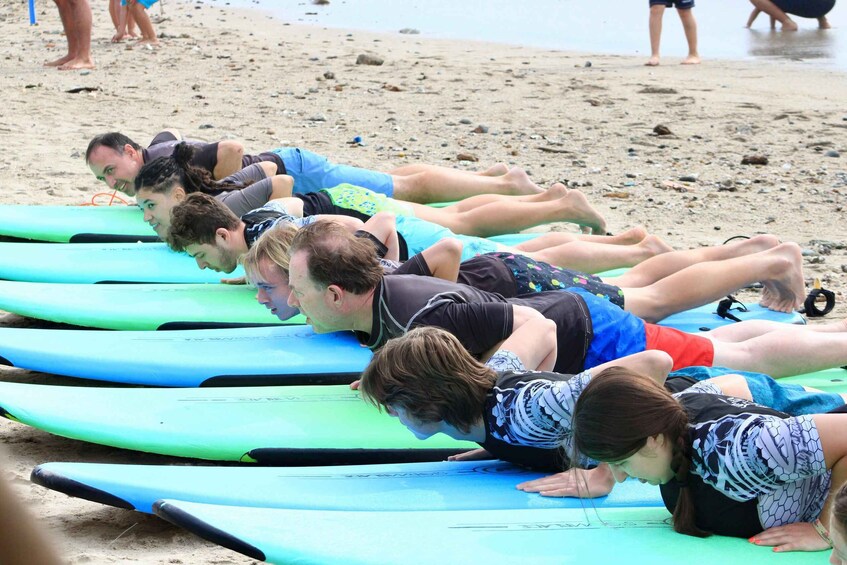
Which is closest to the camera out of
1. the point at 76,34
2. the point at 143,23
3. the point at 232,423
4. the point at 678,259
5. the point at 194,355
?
the point at 232,423

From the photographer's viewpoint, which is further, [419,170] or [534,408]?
[419,170]

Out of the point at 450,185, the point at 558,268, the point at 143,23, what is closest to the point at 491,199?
the point at 450,185

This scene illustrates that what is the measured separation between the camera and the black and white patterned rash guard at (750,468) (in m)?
2.31

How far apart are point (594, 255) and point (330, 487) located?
2.28m

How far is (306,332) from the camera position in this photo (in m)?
4.48

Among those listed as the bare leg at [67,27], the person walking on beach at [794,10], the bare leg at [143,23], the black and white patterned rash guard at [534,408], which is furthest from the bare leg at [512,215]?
the person walking on beach at [794,10]

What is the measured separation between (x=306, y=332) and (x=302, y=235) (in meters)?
1.04

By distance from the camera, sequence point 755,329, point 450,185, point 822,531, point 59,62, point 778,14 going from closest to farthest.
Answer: point 822,531 < point 755,329 < point 450,185 < point 59,62 < point 778,14

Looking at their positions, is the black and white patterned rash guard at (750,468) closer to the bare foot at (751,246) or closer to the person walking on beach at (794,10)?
the bare foot at (751,246)

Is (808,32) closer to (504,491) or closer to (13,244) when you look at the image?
(13,244)

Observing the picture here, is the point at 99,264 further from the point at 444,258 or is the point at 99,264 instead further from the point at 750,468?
the point at 750,468

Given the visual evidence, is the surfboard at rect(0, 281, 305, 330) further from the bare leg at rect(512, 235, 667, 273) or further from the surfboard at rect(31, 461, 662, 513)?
the surfboard at rect(31, 461, 662, 513)

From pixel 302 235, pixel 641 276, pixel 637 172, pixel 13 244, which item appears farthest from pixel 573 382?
pixel 637 172

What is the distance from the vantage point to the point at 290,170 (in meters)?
5.86
